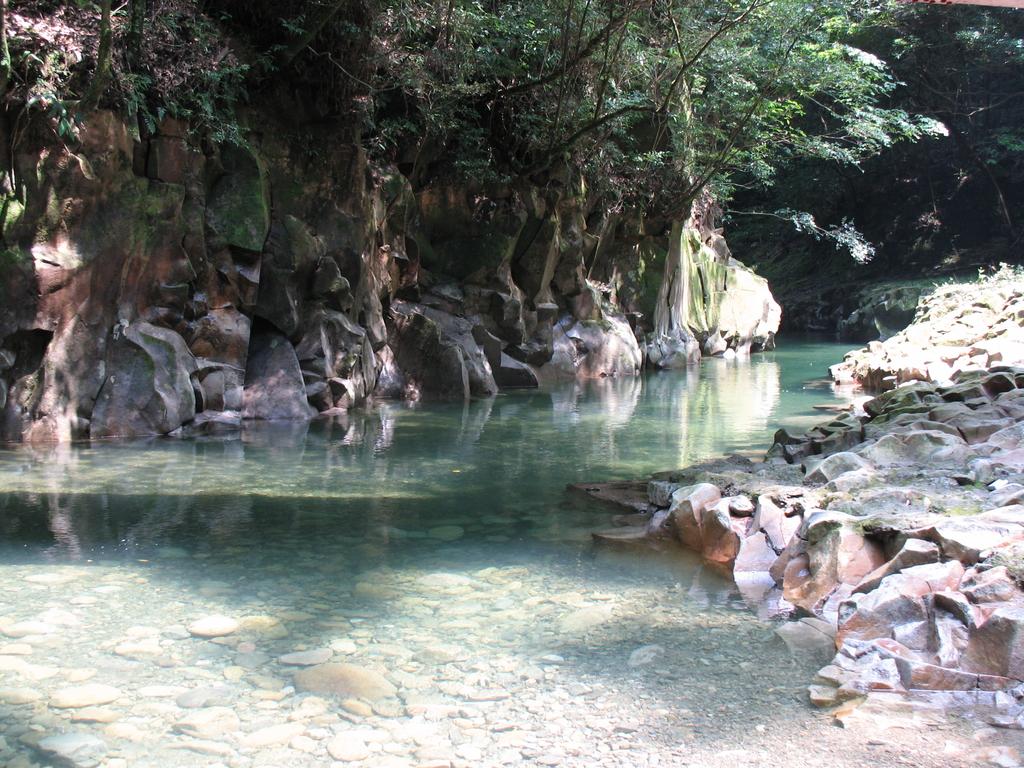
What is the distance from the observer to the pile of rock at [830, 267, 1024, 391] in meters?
12.2

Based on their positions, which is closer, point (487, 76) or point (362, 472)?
point (362, 472)

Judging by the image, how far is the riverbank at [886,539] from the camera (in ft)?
10.8

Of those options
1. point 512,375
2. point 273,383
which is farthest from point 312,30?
point 512,375

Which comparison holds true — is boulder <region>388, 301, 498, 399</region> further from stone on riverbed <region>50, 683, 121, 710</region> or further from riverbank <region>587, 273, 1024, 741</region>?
stone on riverbed <region>50, 683, 121, 710</region>

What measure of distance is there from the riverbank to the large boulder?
5.00 metres

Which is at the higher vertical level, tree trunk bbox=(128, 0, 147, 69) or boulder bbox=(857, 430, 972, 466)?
tree trunk bbox=(128, 0, 147, 69)

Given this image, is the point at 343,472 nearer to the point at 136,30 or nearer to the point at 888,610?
the point at 136,30

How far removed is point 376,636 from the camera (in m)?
3.97

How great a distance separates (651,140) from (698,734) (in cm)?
1722

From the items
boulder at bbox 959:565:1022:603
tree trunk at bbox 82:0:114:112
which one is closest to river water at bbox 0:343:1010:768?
boulder at bbox 959:565:1022:603

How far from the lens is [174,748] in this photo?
9.67ft

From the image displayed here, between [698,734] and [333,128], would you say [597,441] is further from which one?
[698,734]

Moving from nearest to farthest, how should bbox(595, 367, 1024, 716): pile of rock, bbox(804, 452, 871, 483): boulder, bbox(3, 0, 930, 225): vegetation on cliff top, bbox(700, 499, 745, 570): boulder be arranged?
bbox(595, 367, 1024, 716): pile of rock
bbox(700, 499, 745, 570): boulder
bbox(804, 452, 871, 483): boulder
bbox(3, 0, 930, 225): vegetation on cliff top

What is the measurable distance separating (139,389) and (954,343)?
39.2ft
